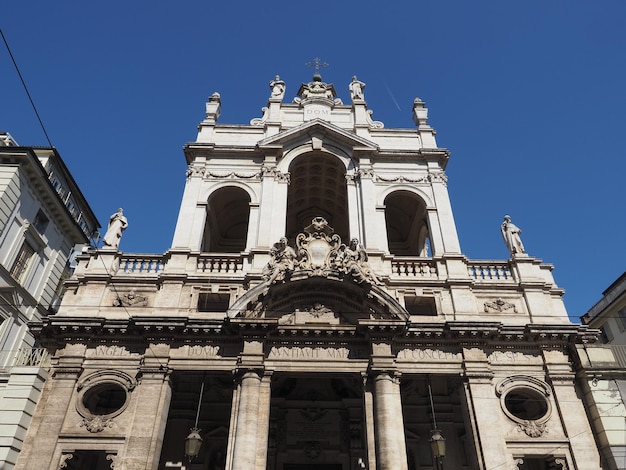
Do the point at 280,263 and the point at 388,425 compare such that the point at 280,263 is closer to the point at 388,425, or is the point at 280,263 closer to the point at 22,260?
the point at 388,425

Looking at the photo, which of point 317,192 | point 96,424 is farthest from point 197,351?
point 317,192

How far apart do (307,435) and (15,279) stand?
16172mm

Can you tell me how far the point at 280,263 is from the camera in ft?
60.4

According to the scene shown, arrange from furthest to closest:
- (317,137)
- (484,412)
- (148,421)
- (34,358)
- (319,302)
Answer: (317,137), (319,302), (34,358), (484,412), (148,421)

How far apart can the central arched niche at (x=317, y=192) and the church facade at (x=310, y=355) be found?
2906 millimetres

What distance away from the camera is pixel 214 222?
998 inches

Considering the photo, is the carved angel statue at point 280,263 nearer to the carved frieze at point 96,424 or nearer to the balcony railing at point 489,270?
the carved frieze at point 96,424

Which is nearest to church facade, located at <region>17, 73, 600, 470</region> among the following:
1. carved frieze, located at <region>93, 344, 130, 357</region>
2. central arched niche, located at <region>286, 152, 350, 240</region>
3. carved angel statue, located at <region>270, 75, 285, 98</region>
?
carved frieze, located at <region>93, 344, 130, 357</region>

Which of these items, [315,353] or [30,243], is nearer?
[315,353]

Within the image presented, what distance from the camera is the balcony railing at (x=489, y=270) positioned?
20141 mm

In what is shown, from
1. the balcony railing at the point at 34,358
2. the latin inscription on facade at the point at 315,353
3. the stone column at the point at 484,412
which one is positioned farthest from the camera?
the latin inscription on facade at the point at 315,353

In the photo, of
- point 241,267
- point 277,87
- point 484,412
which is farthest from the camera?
point 277,87

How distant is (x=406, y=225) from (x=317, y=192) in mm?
5612

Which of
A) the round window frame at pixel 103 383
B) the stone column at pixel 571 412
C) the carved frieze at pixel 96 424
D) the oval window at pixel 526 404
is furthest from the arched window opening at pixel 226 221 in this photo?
the stone column at pixel 571 412
